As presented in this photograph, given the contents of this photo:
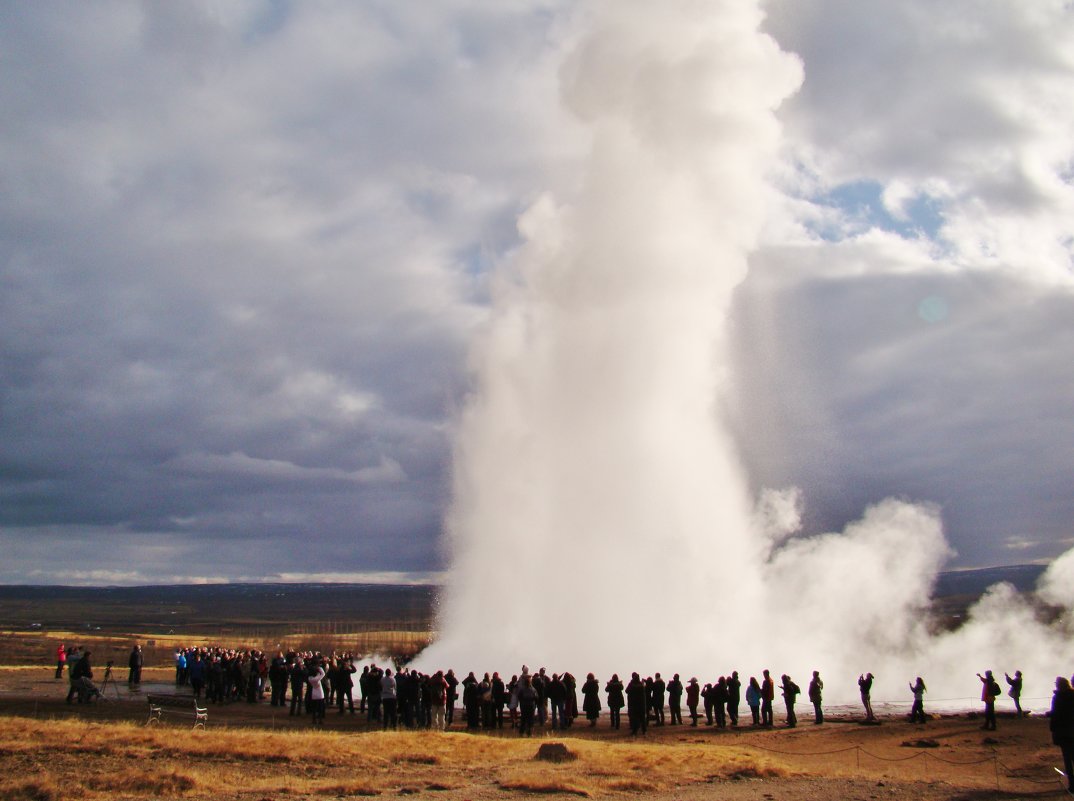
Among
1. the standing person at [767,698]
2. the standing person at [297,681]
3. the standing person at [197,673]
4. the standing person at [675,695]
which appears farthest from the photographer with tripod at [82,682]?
the standing person at [767,698]

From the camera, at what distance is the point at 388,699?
22.8m

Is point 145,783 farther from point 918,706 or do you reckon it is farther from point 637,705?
point 918,706

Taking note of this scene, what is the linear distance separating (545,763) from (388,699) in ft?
21.5

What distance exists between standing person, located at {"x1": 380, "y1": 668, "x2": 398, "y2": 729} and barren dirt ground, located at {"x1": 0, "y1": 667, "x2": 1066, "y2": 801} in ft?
1.93

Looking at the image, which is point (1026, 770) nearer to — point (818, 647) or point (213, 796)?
point (213, 796)

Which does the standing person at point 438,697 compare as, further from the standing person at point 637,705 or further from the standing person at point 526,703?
the standing person at point 637,705

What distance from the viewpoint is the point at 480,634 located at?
3597 cm

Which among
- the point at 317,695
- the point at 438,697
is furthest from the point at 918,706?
the point at 317,695

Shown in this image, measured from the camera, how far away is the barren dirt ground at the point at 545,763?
49.6 feet

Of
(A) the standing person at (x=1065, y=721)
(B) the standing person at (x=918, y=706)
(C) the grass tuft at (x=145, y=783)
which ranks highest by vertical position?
(A) the standing person at (x=1065, y=721)

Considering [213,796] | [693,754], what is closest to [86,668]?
[213,796]

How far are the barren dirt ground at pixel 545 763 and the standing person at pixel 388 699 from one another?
590mm

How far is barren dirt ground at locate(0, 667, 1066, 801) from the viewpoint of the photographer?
15117 mm

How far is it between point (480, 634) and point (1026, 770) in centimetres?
2160
